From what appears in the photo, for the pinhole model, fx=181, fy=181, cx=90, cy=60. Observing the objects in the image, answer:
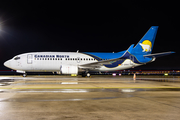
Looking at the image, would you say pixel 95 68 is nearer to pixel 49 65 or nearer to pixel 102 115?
pixel 49 65

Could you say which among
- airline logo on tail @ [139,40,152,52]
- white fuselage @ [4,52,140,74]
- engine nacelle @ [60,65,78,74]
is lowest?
engine nacelle @ [60,65,78,74]

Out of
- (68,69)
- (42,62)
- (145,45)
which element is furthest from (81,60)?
(145,45)

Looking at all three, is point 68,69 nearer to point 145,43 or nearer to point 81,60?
point 81,60

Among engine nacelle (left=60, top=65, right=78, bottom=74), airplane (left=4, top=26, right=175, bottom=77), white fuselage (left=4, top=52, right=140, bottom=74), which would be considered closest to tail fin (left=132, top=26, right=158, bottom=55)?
airplane (left=4, top=26, right=175, bottom=77)

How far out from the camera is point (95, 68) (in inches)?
1190

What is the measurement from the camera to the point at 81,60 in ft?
96.7

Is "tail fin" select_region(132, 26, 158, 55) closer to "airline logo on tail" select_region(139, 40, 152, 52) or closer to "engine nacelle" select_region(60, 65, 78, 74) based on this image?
"airline logo on tail" select_region(139, 40, 152, 52)

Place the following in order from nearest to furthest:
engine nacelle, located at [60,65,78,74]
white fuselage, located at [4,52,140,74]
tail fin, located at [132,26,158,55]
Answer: engine nacelle, located at [60,65,78,74] → white fuselage, located at [4,52,140,74] → tail fin, located at [132,26,158,55]

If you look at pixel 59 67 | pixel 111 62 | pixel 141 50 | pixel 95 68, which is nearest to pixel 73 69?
pixel 59 67

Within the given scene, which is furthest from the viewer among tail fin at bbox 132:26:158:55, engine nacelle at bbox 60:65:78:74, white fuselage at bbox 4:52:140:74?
tail fin at bbox 132:26:158:55

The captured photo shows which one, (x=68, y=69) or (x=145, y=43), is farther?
(x=145, y=43)

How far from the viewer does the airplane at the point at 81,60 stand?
91.6 feet

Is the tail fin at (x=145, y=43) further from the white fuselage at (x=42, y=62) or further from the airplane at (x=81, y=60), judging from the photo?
the white fuselage at (x=42, y=62)

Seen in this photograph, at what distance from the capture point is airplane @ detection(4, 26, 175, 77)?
27.9 m
